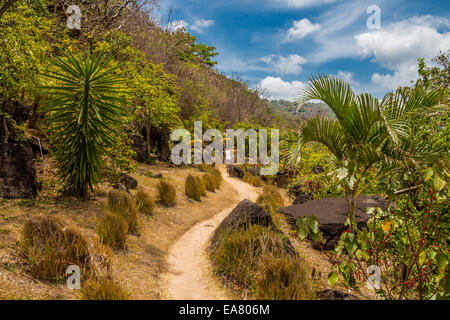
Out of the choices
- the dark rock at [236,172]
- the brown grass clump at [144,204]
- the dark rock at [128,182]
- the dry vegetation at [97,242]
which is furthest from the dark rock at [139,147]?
the brown grass clump at [144,204]

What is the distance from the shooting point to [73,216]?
17.4 feet

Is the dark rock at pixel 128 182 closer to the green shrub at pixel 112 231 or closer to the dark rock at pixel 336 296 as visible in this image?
the green shrub at pixel 112 231

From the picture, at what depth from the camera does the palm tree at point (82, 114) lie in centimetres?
562

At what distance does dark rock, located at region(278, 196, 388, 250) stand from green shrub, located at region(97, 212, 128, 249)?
13.6ft

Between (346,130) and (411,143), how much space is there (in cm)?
92

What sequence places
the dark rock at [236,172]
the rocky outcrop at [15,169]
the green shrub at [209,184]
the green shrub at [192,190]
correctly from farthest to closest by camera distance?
the dark rock at [236,172] → the green shrub at [209,184] → the green shrub at [192,190] → the rocky outcrop at [15,169]

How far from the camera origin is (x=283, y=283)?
3.52m

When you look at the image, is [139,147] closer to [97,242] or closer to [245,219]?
[245,219]

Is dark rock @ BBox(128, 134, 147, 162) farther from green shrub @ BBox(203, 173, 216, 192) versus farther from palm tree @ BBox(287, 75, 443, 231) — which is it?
palm tree @ BBox(287, 75, 443, 231)

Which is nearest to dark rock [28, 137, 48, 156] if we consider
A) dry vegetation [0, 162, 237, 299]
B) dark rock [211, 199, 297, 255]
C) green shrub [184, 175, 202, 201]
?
dry vegetation [0, 162, 237, 299]

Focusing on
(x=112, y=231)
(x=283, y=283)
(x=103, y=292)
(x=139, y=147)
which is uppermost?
(x=139, y=147)

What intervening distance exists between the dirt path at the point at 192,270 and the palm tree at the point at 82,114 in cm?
273

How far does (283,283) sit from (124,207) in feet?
12.8

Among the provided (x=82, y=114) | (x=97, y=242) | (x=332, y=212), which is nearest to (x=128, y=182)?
(x=82, y=114)
